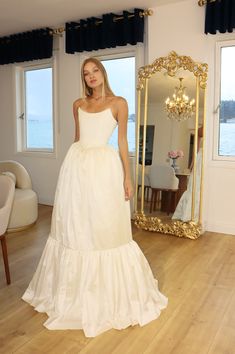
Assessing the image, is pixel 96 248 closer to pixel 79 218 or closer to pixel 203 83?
pixel 79 218

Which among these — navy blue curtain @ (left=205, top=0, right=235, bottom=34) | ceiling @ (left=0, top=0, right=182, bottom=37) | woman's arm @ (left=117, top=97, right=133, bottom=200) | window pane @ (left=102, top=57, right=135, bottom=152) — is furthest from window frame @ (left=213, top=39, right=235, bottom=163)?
woman's arm @ (left=117, top=97, right=133, bottom=200)

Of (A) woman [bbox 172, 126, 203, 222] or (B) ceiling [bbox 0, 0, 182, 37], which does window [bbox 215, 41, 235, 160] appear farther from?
(B) ceiling [bbox 0, 0, 182, 37]

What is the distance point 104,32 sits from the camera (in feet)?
13.5

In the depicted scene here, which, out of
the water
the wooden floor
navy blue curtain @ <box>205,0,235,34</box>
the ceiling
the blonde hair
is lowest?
the wooden floor

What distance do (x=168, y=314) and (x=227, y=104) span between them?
2.44 meters

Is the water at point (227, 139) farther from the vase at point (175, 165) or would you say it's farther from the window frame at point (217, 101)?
the vase at point (175, 165)

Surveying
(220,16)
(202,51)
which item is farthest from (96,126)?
(220,16)

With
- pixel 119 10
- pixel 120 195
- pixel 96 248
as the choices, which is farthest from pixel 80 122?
pixel 119 10

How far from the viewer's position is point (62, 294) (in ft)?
6.63

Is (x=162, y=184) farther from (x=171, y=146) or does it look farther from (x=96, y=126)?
(x=96, y=126)

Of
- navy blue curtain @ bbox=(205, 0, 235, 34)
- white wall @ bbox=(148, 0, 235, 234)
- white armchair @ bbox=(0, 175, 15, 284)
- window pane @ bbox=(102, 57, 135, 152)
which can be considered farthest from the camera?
window pane @ bbox=(102, 57, 135, 152)

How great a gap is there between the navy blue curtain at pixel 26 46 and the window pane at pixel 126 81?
2.95 feet

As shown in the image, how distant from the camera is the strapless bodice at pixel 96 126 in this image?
204 cm

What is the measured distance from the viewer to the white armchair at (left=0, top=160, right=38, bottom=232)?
12.6ft
